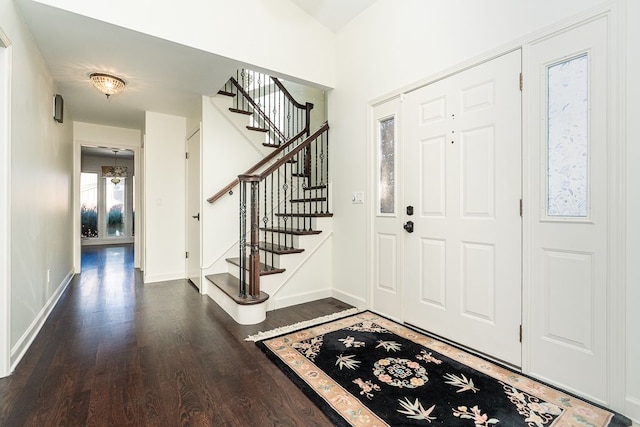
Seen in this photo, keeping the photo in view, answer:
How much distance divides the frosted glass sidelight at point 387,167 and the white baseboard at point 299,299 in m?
1.24

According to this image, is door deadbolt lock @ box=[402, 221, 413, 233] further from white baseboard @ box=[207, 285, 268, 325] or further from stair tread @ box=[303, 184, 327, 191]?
white baseboard @ box=[207, 285, 268, 325]

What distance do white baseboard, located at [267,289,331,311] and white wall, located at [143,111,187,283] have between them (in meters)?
2.18

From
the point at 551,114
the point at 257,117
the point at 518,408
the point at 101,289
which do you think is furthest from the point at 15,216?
the point at 551,114

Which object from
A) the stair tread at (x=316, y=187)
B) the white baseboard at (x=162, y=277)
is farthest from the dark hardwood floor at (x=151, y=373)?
the stair tread at (x=316, y=187)

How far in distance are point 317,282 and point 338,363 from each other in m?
1.49

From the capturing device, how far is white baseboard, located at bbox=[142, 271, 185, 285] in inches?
170

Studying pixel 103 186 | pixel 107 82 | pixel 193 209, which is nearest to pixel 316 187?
pixel 193 209

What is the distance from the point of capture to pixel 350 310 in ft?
10.2

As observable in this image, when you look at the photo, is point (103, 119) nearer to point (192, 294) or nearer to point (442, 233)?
point (192, 294)

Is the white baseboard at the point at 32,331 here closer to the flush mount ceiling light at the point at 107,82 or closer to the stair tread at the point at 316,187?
the flush mount ceiling light at the point at 107,82

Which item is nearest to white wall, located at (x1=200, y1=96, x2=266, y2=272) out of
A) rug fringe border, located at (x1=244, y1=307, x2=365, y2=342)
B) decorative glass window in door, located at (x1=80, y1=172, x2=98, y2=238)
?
rug fringe border, located at (x1=244, y1=307, x2=365, y2=342)

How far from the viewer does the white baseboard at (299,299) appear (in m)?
3.17

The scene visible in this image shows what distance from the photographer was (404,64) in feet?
8.81

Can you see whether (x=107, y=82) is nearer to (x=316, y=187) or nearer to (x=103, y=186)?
(x=316, y=187)
